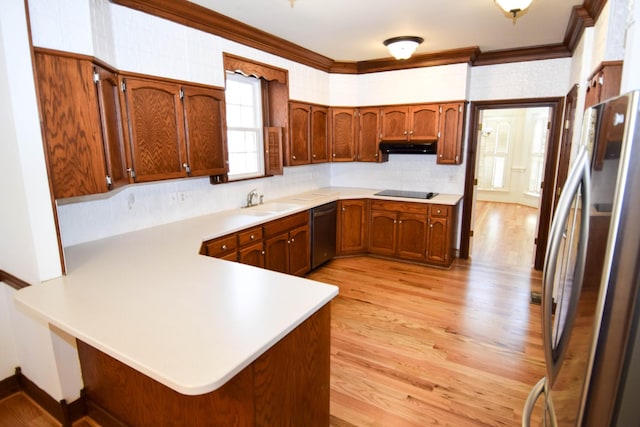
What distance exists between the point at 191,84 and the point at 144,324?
2.20 meters

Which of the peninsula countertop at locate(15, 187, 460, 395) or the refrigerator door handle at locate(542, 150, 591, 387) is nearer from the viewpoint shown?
the refrigerator door handle at locate(542, 150, 591, 387)

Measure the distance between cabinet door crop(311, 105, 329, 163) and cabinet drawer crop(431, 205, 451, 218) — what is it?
1.61m

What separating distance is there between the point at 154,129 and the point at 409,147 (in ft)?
10.4

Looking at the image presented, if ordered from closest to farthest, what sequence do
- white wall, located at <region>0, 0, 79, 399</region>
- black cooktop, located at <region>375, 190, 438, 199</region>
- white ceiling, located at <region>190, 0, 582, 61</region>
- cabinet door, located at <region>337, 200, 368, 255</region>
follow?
white wall, located at <region>0, 0, 79, 399</region>
white ceiling, located at <region>190, 0, 582, 61</region>
black cooktop, located at <region>375, 190, 438, 199</region>
cabinet door, located at <region>337, 200, 368, 255</region>

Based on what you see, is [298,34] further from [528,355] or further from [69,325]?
[528,355]

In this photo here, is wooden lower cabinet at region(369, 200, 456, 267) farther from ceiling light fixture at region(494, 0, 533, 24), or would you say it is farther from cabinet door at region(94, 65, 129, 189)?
cabinet door at region(94, 65, 129, 189)

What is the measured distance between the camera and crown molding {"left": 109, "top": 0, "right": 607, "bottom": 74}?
275cm

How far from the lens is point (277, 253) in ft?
11.6

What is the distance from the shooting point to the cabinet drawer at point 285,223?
3.34 metres

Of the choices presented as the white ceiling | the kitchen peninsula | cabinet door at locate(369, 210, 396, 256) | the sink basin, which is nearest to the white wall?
the kitchen peninsula

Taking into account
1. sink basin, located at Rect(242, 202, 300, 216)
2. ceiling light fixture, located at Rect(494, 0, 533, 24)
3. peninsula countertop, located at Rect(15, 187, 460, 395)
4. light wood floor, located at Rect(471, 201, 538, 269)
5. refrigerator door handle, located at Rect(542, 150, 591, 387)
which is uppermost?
ceiling light fixture, located at Rect(494, 0, 533, 24)

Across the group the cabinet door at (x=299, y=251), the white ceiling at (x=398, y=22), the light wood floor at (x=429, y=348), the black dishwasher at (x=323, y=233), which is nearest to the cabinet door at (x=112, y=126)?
the white ceiling at (x=398, y=22)

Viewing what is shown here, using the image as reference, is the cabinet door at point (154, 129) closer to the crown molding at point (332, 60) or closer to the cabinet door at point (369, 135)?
the crown molding at point (332, 60)

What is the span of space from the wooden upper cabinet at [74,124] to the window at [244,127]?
1.55 metres
